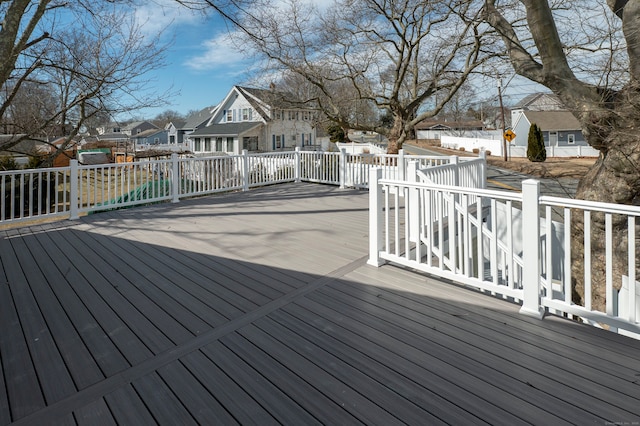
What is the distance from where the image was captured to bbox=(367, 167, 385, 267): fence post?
3.47 metres

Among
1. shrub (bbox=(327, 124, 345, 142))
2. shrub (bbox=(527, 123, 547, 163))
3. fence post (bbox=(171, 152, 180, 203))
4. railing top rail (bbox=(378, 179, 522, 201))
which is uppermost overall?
shrub (bbox=(327, 124, 345, 142))

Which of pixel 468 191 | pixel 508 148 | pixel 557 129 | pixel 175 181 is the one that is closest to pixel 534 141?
pixel 508 148

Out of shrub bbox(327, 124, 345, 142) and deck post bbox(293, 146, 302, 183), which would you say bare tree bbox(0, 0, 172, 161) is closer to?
deck post bbox(293, 146, 302, 183)

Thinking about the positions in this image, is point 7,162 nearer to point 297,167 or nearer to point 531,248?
point 297,167

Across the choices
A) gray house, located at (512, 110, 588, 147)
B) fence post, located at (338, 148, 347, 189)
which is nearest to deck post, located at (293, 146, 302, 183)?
fence post, located at (338, 148, 347, 189)

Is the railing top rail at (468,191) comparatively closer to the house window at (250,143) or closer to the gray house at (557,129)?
the house window at (250,143)

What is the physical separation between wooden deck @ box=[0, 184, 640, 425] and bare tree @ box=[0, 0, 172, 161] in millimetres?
5289

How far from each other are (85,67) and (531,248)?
8911 millimetres

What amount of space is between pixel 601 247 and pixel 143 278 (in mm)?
5183

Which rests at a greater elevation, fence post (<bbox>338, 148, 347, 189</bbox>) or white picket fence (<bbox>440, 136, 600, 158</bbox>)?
white picket fence (<bbox>440, 136, 600, 158</bbox>)

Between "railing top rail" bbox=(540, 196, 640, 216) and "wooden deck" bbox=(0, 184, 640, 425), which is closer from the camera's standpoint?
"wooden deck" bbox=(0, 184, 640, 425)

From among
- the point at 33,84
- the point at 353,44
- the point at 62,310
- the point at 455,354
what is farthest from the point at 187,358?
the point at 353,44

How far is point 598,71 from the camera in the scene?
12.1ft

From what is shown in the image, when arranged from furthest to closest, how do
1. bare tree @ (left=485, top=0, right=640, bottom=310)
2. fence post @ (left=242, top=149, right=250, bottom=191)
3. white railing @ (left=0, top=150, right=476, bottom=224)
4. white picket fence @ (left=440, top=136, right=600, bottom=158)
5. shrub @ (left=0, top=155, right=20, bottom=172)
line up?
white picket fence @ (left=440, top=136, right=600, bottom=158), shrub @ (left=0, top=155, right=20, bottom=172), fence post @ (left=242, top=149, right=250, bottom=191), white railing @ (left=0, top=150, right=476, bottom=224), bare tree @ (left=485, top=0, right=640, bottom=310)
